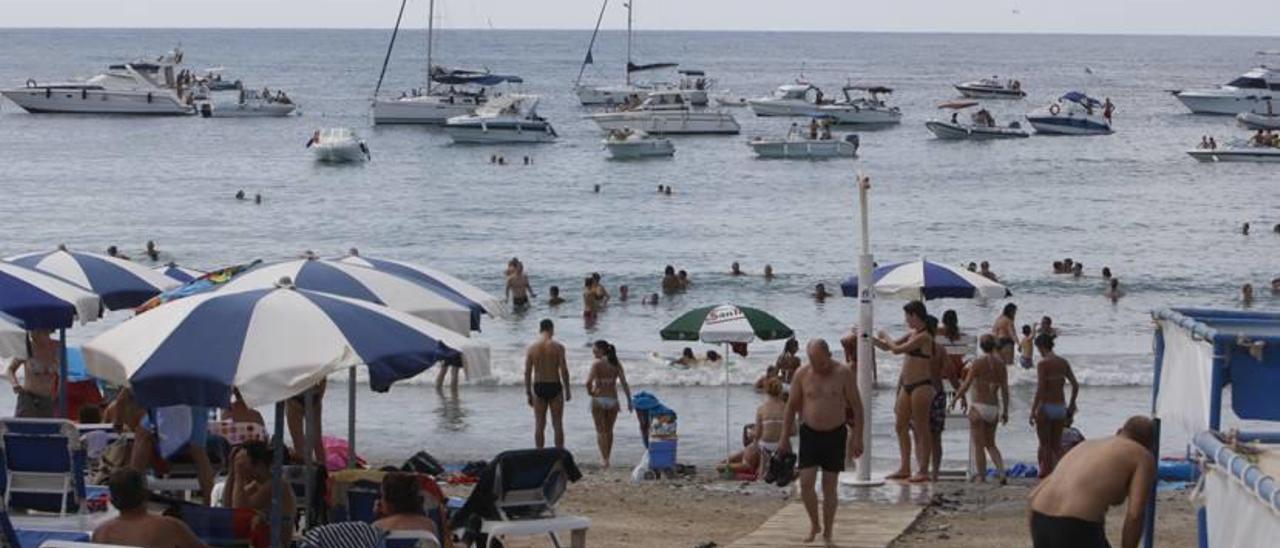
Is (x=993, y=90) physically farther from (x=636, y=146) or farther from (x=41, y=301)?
(x=41, y=301)

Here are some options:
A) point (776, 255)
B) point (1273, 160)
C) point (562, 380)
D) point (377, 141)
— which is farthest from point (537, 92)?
point (562, 380)

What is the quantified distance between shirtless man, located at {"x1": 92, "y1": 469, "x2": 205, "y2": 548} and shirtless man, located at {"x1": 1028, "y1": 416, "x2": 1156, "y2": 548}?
3.61 meters

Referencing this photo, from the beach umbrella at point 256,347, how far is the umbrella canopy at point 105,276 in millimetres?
4106

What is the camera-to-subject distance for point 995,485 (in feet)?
47.8

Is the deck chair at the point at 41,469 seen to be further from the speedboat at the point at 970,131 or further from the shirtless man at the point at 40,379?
the speedboat at the point at 970,131

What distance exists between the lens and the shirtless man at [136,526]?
8.41 meters

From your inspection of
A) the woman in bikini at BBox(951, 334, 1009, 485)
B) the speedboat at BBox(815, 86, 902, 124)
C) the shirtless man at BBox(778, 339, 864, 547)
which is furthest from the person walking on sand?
the speedboat at BBox(815, 86, 902, 124)

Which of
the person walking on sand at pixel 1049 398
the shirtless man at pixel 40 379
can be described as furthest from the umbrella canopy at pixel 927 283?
the shirtless man at pixel 40 379

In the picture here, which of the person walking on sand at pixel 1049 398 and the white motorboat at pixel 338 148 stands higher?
the person walking on sand at pixel 1049 398

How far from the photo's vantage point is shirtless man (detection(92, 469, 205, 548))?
841 cm

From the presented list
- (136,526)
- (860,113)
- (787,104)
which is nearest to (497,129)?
(860,113)

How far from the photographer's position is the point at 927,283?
1586cm

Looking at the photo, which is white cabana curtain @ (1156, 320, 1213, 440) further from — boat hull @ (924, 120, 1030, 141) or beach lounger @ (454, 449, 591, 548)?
boat hull @ (924, 120, 1030, 141)

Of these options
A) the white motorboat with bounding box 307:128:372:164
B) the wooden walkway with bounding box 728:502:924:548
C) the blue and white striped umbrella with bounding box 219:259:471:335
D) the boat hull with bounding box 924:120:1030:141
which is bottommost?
the white motorboat with bounding box 307:128:372:164
